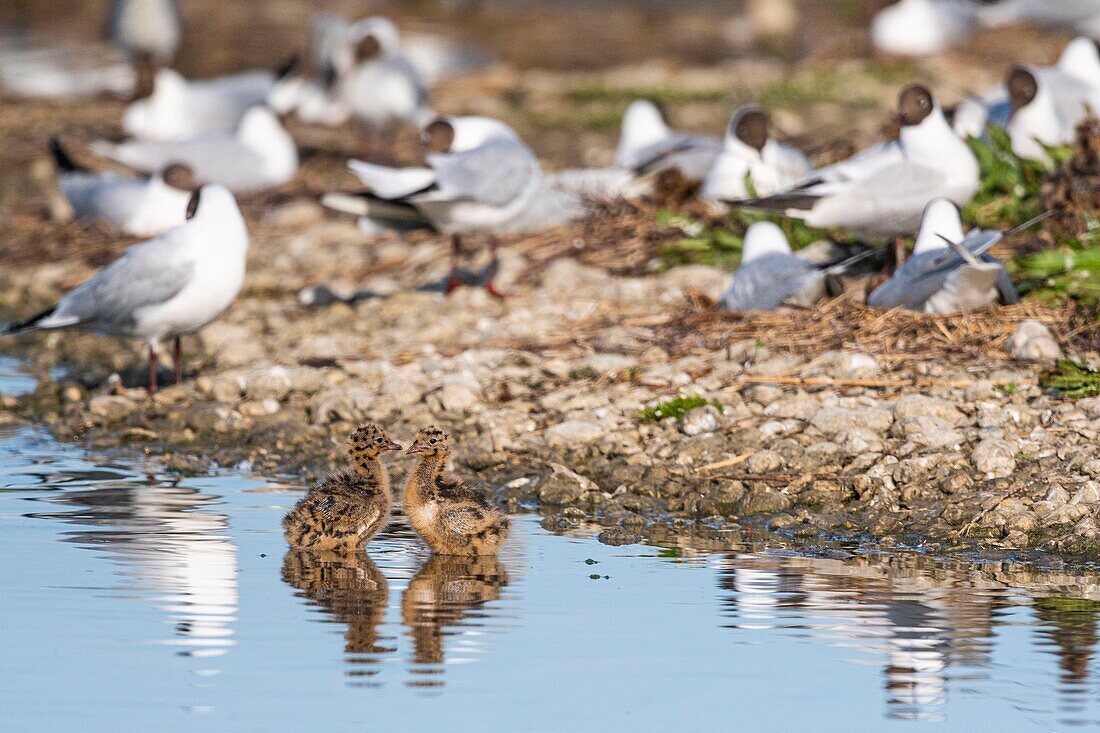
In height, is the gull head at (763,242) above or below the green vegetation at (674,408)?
above

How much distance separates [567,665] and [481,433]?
3.03 meters

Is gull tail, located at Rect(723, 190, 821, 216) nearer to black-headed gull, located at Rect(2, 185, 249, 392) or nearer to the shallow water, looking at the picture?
black-headed gull, located at Rect(2, 185, 249, 392)

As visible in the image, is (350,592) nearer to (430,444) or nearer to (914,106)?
(430,444)

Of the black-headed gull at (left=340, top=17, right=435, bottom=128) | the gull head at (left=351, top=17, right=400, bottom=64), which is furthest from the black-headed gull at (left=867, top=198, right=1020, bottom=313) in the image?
the gull head at (left=351, top=17, right=400, bottom=64)

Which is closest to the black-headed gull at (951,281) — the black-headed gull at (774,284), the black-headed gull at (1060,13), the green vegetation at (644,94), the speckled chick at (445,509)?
the black-headed gull at (774,284)

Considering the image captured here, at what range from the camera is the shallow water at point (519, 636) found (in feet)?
13.2

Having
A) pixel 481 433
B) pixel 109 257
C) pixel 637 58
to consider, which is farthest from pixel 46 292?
pixel 637 58

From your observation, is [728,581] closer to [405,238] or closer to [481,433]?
[481,433]

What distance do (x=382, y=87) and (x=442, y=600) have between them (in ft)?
33.4

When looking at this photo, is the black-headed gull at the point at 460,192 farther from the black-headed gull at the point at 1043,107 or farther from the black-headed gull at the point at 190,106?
the black-headed gull at the point at 190,106

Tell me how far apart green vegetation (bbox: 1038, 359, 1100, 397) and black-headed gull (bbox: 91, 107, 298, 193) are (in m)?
7.45

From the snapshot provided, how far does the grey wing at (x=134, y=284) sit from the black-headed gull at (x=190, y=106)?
6886mm

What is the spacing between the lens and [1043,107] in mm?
10227

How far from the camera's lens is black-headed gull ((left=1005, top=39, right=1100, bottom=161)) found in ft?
33.2
